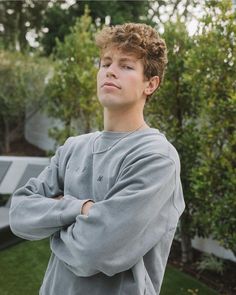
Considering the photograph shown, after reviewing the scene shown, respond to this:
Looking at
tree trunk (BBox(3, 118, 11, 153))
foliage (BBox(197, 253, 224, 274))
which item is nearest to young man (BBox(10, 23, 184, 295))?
foliage (BBox(197, 253, 224, 274))

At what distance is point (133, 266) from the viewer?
1.13 m

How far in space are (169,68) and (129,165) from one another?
272 cm

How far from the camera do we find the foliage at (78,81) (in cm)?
517

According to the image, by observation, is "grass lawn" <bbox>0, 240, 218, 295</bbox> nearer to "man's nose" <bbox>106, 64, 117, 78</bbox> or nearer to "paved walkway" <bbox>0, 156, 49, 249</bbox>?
"paved walkway" <bbox>0, 156, 49, 249</bbox>

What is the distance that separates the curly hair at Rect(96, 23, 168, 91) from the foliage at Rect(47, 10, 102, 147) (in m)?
3.70

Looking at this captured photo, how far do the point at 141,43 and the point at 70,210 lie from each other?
0.63 m

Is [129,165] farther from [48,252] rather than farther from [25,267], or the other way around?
[48,252]

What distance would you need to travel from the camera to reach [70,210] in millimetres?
1177

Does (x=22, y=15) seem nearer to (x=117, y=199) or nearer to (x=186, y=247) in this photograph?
(x=186, y=247)

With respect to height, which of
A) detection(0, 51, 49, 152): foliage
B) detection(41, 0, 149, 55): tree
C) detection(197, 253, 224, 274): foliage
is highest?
detection(41, 0, 149, 55): tree

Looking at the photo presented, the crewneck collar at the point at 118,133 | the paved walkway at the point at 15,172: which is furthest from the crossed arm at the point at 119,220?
the paved walkway at the point at 15,172

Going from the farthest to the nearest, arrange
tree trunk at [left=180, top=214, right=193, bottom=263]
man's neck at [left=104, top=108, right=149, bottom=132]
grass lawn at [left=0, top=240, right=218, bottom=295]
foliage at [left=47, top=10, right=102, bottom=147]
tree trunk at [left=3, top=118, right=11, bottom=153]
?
tree trunk at [left=3, top=118, right=11, bottom=153] → foliage at [left=47, top=10, right=102, bottom=147] → tree trunk at [left=180, top=214, right=193, bottom=263] → grass lawn at [left=0, top=240, right=218, bottom=295] → man's neck at [left=104, top=108, right=149, bottom=132]

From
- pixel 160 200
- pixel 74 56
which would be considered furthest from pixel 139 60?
pixel 74 56

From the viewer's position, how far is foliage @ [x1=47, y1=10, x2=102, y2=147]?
204 inches
